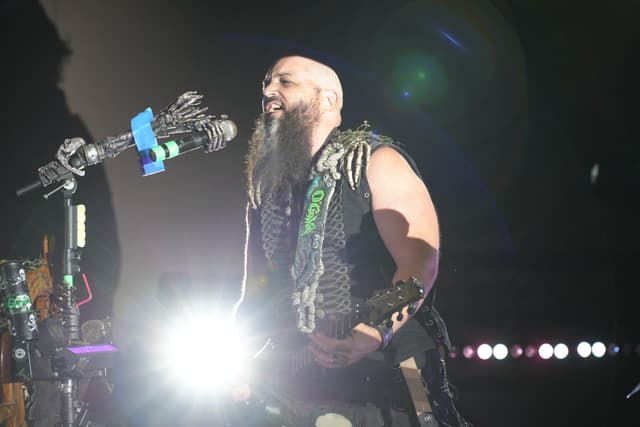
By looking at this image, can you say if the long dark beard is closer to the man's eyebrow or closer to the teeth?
the teeth

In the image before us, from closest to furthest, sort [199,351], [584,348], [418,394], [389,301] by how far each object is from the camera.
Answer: [389,301], [418,394], [199,351], [584,348]

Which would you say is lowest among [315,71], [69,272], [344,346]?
[344,346]

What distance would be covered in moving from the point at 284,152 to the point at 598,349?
2755mm

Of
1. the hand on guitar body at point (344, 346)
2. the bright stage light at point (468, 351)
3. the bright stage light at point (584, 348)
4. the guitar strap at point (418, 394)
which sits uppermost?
the bright stage light at point (584, 348)

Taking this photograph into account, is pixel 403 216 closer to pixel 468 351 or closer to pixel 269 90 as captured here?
pixel 269 90

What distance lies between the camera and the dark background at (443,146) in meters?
4.07

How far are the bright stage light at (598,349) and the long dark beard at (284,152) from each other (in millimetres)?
2643

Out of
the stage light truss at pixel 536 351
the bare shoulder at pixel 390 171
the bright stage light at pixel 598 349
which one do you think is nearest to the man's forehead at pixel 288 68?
the bare shoulder at pixel 390 171

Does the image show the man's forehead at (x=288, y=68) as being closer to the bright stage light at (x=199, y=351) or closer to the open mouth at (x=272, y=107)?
the open mouth at (x=272, y=107)

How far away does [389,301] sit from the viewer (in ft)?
8.47

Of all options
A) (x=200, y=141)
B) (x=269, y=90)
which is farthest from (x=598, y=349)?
(x=200, y=141)

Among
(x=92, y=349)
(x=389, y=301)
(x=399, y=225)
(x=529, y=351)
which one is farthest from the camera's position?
(x=529, y=351)

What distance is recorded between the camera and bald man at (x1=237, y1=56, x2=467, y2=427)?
2.86 metres

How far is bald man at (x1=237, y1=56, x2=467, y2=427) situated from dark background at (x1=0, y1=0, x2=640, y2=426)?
0.66 metres
